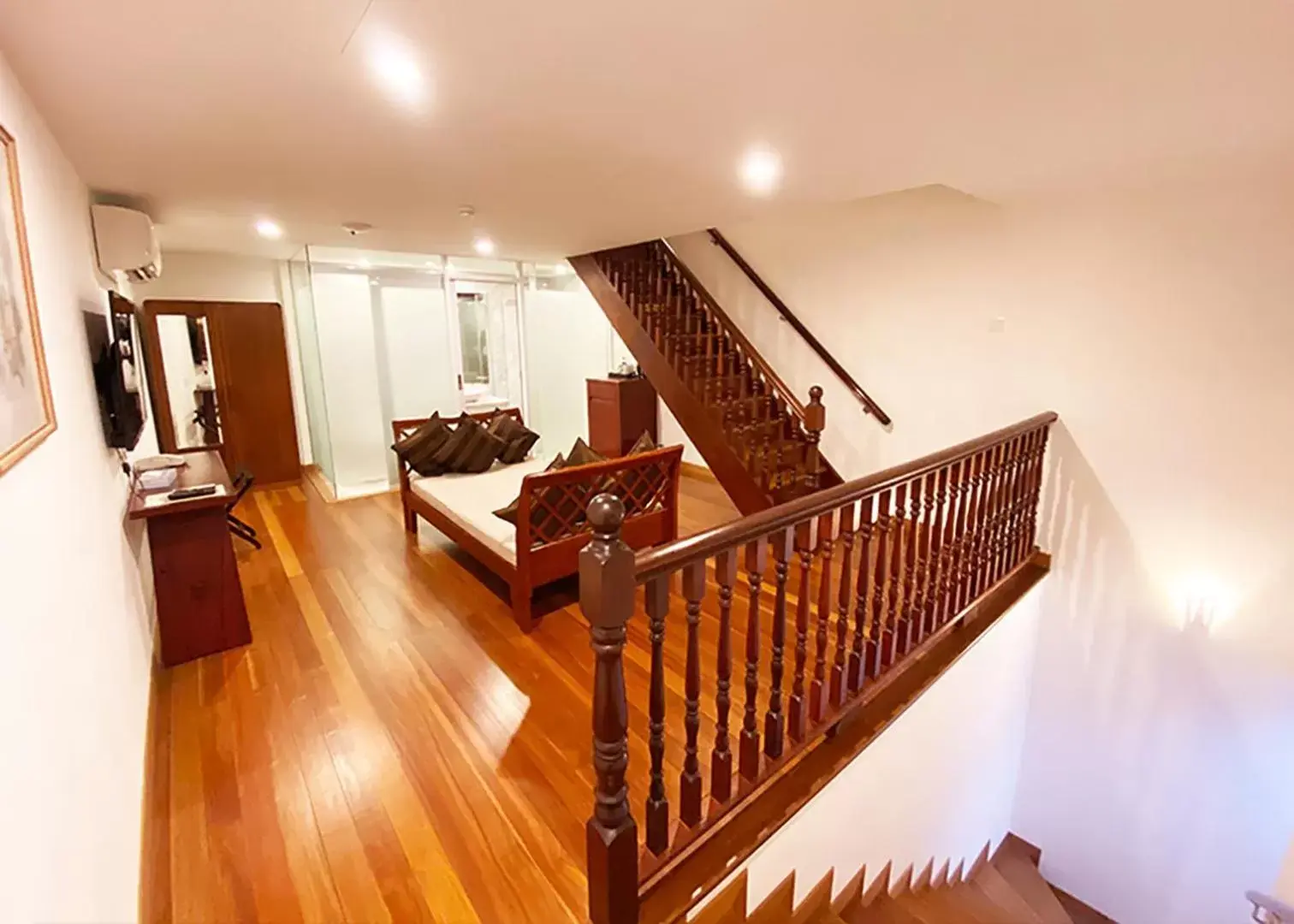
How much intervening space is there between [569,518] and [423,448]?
5.32 ft

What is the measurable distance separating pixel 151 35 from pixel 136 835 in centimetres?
205

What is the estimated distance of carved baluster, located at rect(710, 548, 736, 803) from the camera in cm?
156

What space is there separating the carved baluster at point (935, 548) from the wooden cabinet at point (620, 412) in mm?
3765

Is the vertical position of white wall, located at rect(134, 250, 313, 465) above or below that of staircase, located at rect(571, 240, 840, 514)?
above

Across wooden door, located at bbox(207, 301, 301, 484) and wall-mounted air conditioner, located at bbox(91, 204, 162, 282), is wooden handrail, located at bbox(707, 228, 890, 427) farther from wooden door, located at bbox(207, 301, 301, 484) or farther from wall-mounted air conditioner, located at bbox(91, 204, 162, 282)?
wooden door, located at bbox(207, 301, 301, 484)

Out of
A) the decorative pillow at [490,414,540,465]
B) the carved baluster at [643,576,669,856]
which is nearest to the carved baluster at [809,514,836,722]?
the carved baluster at [643,576,669,856]

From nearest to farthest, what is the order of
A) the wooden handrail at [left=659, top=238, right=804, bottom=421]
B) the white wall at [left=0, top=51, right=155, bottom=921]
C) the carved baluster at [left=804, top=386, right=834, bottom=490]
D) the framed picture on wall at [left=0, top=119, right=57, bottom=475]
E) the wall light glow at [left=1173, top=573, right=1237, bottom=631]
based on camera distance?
1. the white wall at [left=0, top=51, right=155, bottom=921]
2. the framed picture on wall at [left=0, top=119, right=57, bottom=475]
3. the wall light glow at [left=1173, top=573, right=1237, bottom=631]
4. the carved baluster at [left=804, top=386, right=834, bottom=490]
5. the wooden handrail at [left=659, top=238, right=804, bottom=421]

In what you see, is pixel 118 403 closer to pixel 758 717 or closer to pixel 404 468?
pixel 404 468

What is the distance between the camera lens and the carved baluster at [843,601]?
1.92 metres

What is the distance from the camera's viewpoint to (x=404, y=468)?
4.32 metres

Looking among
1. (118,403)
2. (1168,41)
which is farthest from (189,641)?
(1168,41)

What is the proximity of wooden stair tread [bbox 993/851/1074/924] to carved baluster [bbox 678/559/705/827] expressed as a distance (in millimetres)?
2649

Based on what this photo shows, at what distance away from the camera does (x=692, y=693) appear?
154cm

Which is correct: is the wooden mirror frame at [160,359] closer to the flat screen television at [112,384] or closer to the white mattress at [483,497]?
the white mattress at [483,497]
